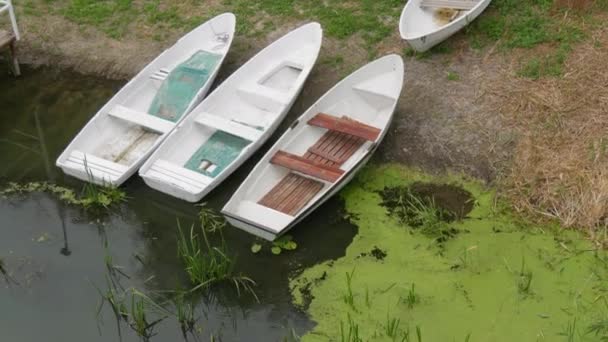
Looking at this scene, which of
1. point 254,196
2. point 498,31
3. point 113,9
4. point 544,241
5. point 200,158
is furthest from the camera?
point 113,9

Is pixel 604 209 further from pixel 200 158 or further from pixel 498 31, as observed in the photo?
pixel 200 158

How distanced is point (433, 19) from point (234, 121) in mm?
3360

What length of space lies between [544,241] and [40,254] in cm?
530

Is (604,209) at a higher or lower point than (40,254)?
higher

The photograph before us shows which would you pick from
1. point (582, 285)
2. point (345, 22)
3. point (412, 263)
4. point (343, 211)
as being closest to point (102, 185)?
point (343, 211)

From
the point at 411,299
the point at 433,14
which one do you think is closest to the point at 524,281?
the point at 411,299

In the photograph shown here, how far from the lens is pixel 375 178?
8.98m

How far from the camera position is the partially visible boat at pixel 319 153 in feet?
26.9

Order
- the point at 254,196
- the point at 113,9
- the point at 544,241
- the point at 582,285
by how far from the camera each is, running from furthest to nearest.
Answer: the point at 113,9
the point at 254,196
the point at 544,241
the point at 582,285

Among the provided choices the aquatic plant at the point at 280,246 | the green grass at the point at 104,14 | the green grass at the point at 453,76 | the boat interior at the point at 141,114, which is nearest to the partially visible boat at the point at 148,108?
the boat interior at the point at 141,114

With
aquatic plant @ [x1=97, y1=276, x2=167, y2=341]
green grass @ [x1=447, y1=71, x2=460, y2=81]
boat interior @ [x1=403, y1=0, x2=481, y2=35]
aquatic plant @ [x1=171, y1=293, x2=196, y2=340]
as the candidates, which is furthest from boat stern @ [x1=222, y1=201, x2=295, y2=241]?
boat interior @ [x1=403, y1=0, x2=481, y2=35]

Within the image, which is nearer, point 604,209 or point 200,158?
point 604,209

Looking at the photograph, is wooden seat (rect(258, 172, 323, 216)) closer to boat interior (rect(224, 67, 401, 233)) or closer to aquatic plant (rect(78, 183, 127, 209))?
boat interior (rect(224, 67, 401, 233))

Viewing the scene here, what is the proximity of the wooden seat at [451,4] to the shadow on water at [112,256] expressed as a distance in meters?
2.59
